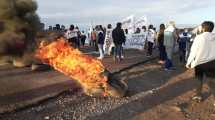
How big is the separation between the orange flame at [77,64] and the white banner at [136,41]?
14385mm

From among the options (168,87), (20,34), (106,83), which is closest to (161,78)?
(168,87)

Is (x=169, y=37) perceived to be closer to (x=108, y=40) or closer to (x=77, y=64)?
(x=77, y=64)

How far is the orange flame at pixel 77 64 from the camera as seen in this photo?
1141 centimetres

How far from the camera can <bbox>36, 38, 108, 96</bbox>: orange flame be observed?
1141cm

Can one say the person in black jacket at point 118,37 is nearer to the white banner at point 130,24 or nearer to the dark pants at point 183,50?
the dark pants at point 183,50

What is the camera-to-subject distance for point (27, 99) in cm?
1091

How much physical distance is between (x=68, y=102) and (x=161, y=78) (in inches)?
201

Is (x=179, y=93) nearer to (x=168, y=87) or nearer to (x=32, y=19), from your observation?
(x=168, y=87)

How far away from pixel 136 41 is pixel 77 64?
1593 cm

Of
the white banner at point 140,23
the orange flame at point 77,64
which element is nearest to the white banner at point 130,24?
the white banner at point 140,23

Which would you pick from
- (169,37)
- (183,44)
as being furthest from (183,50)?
(169,37)

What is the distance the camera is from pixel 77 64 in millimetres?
11445

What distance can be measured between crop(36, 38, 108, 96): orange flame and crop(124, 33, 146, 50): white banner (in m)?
14.4

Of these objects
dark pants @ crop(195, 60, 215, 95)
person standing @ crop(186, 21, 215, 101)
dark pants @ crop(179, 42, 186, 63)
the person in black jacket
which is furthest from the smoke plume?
dark pants @ crop(179, 42, 186, 63)
